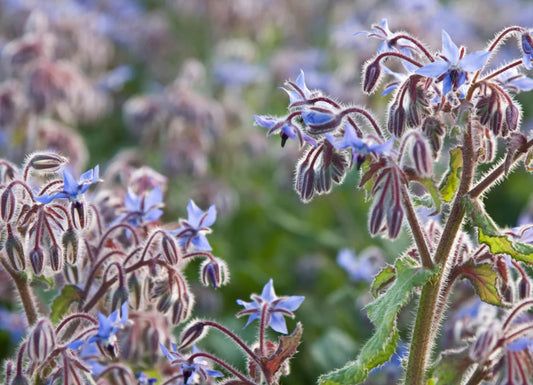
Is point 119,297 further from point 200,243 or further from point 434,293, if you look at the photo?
point 434,293

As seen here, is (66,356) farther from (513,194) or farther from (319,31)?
(319,31)

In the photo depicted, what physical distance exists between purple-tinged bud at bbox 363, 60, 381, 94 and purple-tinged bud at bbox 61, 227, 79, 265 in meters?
0.73

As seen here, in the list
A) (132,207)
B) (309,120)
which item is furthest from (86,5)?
(309,120)

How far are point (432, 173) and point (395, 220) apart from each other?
0.47 feet

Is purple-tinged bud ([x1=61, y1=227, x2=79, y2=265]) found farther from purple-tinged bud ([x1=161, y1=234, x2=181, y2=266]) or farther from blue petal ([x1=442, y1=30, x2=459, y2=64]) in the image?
blue petal ([x1=442, y1=30, x2=459, y2=64])

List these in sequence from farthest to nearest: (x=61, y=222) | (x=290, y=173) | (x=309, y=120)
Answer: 1. (x=290, y=173)
2. (x=61, y=222)
3. (x=309, y=120)

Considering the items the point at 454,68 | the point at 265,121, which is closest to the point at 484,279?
the point at 454,68

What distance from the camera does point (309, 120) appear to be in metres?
1.59

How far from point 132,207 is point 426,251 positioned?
77 cm

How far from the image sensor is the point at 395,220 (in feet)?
4.95

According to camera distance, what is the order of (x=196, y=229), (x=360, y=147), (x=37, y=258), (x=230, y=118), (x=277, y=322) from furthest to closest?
(x=230, y=118)
(x=196, y=229)
(x=277, y=322)
(x=37, y=258)
(x=360, y=147)

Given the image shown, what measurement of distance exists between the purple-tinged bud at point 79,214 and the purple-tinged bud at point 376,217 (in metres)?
0.63

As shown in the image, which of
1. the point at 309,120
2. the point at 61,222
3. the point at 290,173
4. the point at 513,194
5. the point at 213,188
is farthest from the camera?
the point at 513,194

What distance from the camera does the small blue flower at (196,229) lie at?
1.92 metres
